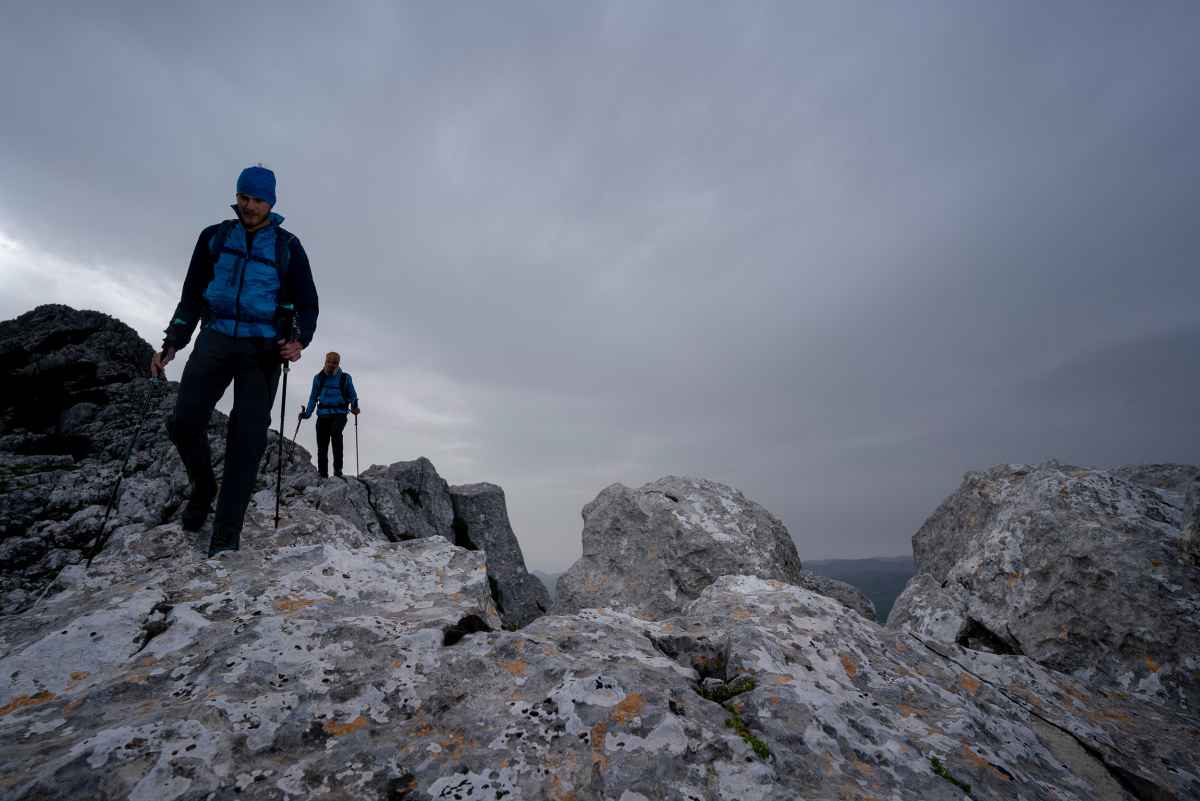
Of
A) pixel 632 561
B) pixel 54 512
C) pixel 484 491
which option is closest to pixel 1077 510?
pixel 632 561

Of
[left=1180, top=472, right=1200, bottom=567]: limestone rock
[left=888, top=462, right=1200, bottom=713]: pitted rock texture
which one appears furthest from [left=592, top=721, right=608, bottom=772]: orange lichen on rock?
[left=1180, top=472, right=1200, bottom=567]: limestone rock

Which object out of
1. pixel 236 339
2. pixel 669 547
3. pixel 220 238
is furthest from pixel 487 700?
pixel 669 547

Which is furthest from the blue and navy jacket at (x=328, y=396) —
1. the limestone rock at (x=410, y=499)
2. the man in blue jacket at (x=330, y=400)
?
the limestone rock at (x=410, y=499)

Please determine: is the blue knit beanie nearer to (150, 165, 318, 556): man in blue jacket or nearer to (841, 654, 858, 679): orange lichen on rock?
(150, 165, 318, 556): man in blue jacket

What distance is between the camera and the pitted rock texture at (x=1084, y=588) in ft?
17.7

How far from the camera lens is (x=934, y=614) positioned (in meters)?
7.11

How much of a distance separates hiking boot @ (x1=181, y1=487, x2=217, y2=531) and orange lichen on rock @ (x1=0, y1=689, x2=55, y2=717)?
3198 mm

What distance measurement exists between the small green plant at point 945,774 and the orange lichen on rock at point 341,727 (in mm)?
3451

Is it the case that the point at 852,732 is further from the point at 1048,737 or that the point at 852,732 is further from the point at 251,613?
the point at 251,613

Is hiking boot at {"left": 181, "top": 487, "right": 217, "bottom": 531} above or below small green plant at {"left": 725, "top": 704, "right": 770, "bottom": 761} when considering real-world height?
above

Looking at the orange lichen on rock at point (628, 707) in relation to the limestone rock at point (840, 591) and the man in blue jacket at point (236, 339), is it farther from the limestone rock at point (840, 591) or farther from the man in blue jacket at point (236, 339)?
the limestone rock at point (840, 591)

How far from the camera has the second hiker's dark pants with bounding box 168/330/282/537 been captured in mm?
5734

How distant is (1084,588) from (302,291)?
32.1 feet

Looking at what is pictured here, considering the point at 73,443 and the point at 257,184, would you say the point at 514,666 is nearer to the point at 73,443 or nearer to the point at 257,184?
the point at 257,184
